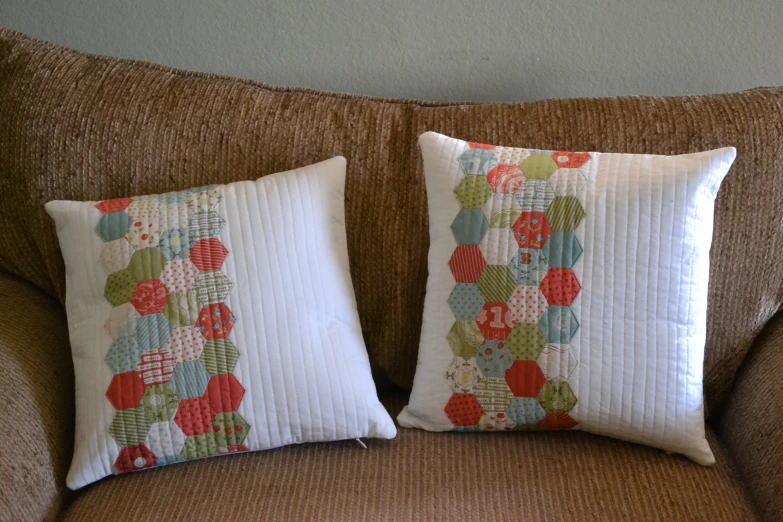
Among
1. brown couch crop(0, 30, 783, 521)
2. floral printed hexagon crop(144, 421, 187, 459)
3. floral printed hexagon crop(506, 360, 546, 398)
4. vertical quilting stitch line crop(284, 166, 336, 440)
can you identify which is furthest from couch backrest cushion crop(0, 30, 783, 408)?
floral printed hexagon crop(144, 421, 187, 459)

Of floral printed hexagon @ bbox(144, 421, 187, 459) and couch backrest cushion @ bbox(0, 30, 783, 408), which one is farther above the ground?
couch backrest cushion @ bbox(0, 30, 783, 408)

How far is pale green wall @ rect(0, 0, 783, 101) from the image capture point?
134 centimetres

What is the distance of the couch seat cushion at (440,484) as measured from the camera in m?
0.94

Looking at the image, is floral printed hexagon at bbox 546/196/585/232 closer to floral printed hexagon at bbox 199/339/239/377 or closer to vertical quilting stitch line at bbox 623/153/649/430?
vertical quilting stitch line at bbox 623/153/649/430

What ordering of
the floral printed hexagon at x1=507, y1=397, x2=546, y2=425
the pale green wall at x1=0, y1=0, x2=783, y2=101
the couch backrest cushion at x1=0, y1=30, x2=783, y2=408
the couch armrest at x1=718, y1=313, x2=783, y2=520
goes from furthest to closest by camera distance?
the pale green wall at x1=0, y1=0, x2=783, y2=101
the couch backrest cushion at x1=0, y1=30, x2=783, y2=408
the floral printed hexagon at x1=507, y1=397, x2=546, y2=425
the couch armrest at x1=718, y1=313, x2=783, y2=520

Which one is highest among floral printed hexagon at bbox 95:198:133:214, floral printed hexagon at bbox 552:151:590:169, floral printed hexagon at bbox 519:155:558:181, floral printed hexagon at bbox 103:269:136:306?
floral printed hexagon at bbox 552:151:590:169

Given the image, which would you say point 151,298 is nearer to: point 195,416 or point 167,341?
point 167,341

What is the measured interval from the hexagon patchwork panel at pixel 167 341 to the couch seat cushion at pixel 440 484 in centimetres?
5

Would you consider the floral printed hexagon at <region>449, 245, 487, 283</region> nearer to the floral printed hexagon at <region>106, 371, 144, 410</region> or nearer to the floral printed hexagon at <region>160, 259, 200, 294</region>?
the floral printed hexagon at <region>160, 259, 200, 294</region>

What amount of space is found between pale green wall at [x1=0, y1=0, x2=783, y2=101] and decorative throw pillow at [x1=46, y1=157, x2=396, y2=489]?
0.46m

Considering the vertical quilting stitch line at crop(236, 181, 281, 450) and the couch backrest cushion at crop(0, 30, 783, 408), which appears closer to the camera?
the vertical quilting stitch line at crop(236, 181, 281, 450)

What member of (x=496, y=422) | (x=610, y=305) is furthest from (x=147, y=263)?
(x=610, y=305)

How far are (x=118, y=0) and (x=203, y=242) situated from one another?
0.68 meters

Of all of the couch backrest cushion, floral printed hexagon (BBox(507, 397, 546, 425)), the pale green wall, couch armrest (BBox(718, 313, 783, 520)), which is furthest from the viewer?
the pale green wall
